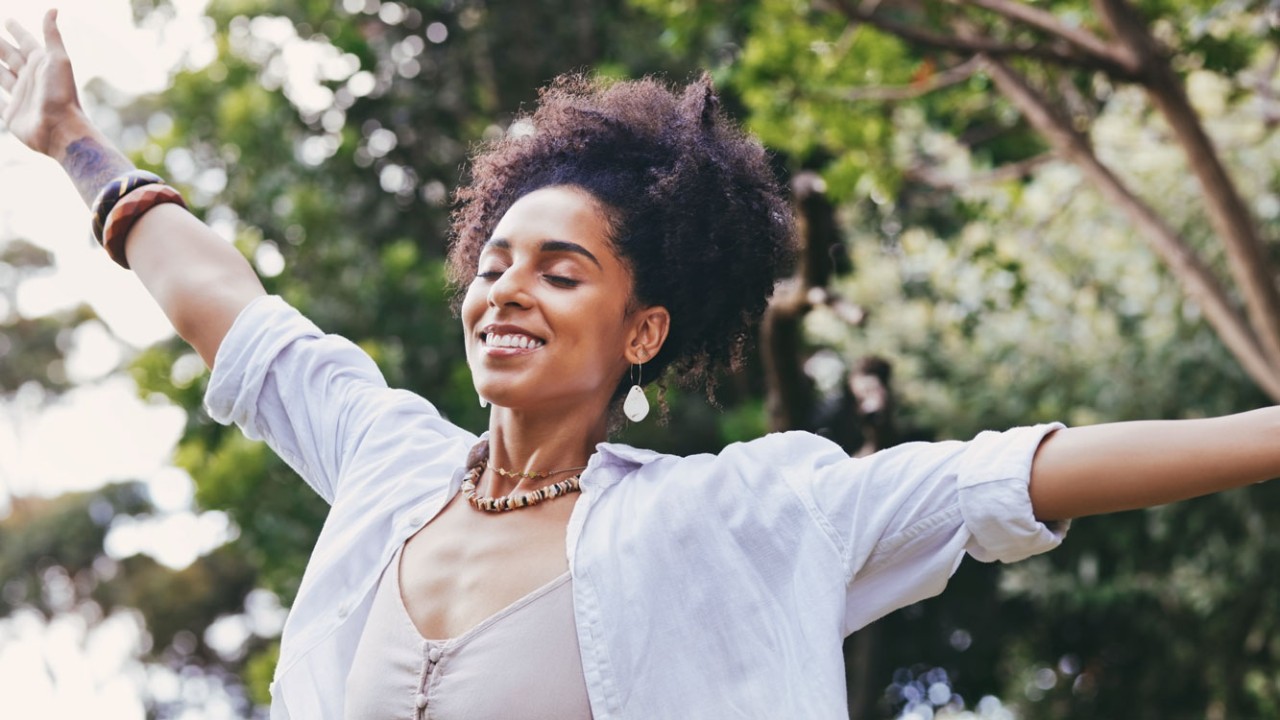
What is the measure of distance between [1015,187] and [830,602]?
5708 mm

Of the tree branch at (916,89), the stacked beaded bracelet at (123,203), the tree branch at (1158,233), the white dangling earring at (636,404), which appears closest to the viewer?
the white dangling earring at (636,404)

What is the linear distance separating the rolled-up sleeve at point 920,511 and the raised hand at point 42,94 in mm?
1445

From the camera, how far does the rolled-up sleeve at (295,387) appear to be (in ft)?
7.12

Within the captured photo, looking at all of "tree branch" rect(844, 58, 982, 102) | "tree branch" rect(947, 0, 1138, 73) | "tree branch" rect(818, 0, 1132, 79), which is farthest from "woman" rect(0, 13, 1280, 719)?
"tree branch" rect(844, 58, 982, 102)

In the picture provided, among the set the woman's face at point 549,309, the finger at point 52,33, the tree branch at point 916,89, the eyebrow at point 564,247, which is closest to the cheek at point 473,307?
the woman's face at point 549,309

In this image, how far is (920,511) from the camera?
166cm

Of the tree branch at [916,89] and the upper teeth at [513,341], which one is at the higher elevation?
the tree branch at [916,89]

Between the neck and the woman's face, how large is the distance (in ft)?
0.12

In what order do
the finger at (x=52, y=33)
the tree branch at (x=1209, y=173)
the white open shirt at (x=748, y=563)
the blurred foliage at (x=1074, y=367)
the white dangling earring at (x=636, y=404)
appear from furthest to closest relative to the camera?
the blurred foliage at (x=1074, y=367), the tree branch at (x=1209, y=173), the finger at (x=52, y=33), the white dangling earring at (x=636, y=404), the white open shirt at (x=748, y=563)

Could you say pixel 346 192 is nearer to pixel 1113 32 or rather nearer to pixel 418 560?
pixel 1113 32

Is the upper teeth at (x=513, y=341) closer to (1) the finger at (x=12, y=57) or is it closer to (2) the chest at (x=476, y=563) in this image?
(2) the chest at (x=476, y=563)

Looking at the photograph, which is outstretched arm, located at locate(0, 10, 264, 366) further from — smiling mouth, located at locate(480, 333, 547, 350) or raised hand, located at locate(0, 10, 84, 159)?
smiling mouth, located at locate(480, 333, 547, 350)

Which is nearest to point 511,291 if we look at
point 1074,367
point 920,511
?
point 920,511

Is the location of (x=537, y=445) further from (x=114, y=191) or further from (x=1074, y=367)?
(x=1074, y=367)
